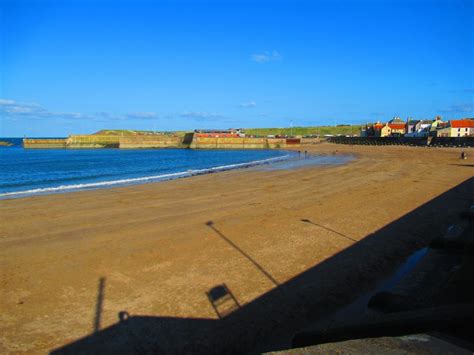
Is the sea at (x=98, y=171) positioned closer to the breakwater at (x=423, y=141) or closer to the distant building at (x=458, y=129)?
the breakwater at (x=423, y=141)

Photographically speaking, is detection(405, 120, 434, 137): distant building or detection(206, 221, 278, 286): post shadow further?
detection(405, 120, 434, 137): distant building

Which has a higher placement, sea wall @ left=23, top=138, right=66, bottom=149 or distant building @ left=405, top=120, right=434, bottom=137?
distant building @ left=405, top=120, right=434, bottom=137

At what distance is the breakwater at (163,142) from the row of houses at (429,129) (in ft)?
127

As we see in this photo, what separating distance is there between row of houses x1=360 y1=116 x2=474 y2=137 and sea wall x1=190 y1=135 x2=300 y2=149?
1544 inches

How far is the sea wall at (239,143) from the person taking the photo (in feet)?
345

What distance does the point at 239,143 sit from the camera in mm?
110312

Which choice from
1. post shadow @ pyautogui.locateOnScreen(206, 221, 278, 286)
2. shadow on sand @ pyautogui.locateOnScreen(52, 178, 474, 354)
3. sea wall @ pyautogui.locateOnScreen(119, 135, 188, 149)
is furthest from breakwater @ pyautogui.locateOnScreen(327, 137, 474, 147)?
shadow on sand @ pyautogui.locateOnScreen(52, 178, 474, 354)

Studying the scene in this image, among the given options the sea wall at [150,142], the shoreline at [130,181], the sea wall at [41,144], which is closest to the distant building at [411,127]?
the sea wall at [150,142]

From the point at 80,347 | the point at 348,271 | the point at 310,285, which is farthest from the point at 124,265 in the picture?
the point at 348,271

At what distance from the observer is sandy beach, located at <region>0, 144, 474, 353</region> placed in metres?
5.38

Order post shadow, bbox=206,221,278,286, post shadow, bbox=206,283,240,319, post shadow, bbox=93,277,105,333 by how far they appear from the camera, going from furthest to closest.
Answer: post shadow, bbox=206,221,278,286, post shadow, bbox=206,283,240,319, post shadow, bbox=93,277,105,333

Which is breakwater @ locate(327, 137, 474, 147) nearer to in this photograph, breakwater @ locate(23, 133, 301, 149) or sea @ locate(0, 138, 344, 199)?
breakwater @ locate(23, 133, 301, 149)

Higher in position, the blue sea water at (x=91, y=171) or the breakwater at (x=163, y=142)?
the breakwater at (x=163, y=142)

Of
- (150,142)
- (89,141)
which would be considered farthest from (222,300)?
(89,141)
